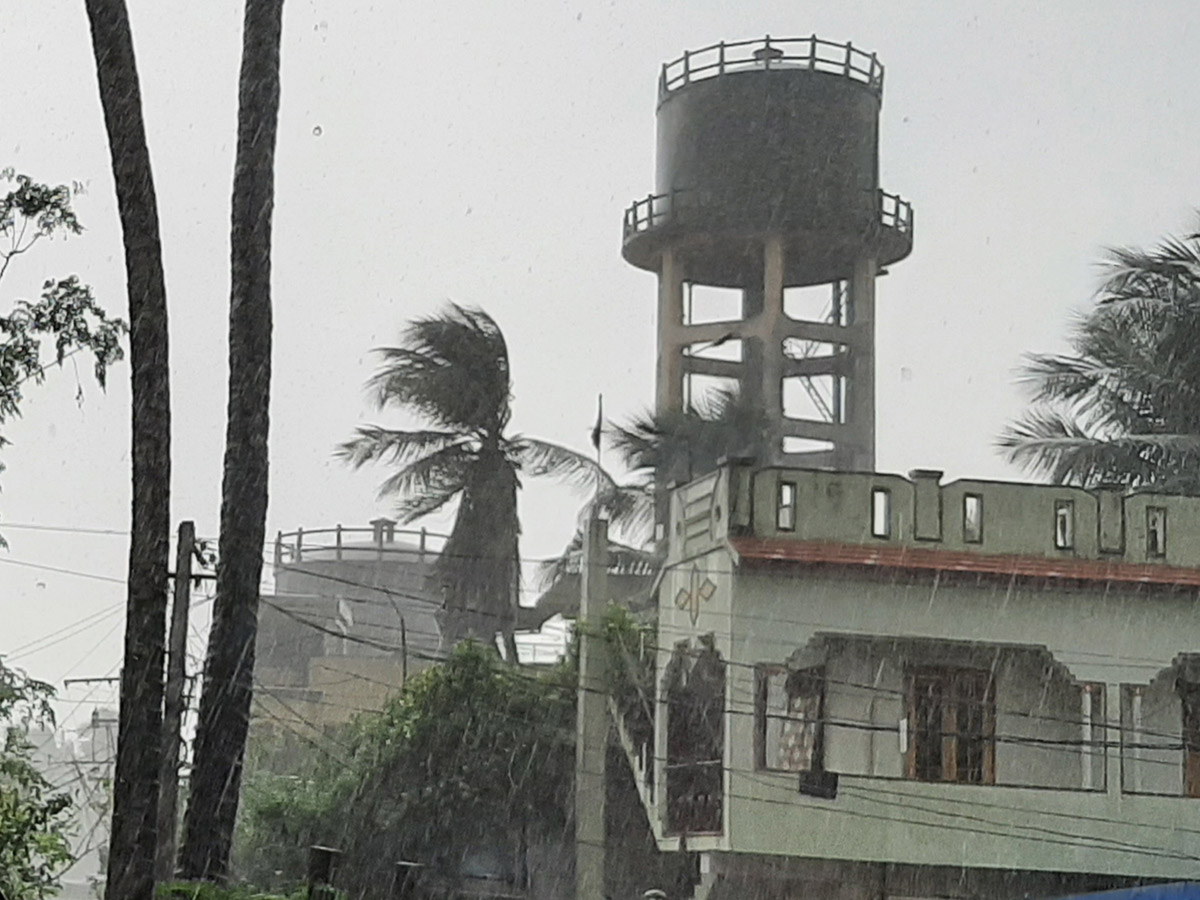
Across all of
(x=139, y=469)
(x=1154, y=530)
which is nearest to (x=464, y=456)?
(x=1154, y=530)

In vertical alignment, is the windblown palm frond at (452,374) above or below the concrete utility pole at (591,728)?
above

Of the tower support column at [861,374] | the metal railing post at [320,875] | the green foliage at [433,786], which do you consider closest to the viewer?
the metal railing post at [320,875]

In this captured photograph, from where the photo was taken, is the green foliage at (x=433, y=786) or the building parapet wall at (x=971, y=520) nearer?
the building parapet wall at (x=971, y=520)

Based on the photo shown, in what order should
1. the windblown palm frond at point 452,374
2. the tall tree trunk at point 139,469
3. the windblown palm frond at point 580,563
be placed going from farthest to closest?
the windblown palm frond at point 452,374 < the windblown palm frond at point 580,563 < the tall tree trunk at point 139,469

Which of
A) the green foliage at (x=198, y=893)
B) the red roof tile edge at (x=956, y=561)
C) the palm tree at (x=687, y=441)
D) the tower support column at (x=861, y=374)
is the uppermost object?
the tower support column at (x=861, y=374)

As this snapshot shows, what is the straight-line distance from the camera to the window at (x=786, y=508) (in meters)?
19.0

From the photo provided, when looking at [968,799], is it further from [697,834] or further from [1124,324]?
[1124,324]

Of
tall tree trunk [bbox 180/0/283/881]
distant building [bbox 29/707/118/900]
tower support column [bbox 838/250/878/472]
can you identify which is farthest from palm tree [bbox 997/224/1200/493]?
tall tree trunk [bbox 180/0/283/881]

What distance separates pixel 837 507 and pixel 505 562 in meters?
6.96

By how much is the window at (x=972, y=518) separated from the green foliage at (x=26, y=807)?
10.9 meters

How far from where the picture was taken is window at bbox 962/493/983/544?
19.5 metres

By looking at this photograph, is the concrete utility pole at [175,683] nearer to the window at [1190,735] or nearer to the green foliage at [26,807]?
the green foliage at [26,807]

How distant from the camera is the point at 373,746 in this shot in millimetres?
21266

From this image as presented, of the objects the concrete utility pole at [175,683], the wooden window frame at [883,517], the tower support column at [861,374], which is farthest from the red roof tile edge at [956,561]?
the tower support column at [861,374]
